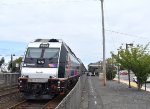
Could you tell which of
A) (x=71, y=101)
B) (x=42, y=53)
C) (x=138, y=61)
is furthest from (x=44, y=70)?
(x=138, y=61)

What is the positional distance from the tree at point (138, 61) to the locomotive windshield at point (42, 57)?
43.4 ft

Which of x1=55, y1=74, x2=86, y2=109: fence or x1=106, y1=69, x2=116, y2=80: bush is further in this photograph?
x1=106, y1=69, x2=116, y2=80: bush

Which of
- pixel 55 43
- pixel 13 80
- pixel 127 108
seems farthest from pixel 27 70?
pixel 13 80

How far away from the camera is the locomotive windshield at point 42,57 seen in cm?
2608

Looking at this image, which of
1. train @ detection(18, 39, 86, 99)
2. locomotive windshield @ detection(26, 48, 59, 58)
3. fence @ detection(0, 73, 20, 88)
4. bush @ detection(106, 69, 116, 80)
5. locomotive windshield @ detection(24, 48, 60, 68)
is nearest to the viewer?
train @ detection(18, 39, 86, 99)

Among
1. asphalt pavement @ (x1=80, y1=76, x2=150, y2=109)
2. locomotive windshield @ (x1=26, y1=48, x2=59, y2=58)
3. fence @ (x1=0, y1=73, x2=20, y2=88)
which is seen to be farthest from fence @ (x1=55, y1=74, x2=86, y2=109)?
fence @ (x1=0, y1=73, x2=20, y2=88)

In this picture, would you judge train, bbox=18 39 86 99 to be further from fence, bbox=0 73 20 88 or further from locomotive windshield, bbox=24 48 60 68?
fence, bbox=0 73 20 88

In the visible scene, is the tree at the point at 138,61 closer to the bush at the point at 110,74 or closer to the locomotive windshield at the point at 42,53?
the locomotive windshield at the point at 42,53

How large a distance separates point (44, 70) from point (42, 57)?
1.22 meters

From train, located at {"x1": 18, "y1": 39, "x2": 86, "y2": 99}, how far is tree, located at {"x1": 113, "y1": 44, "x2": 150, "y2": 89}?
12.1 meters

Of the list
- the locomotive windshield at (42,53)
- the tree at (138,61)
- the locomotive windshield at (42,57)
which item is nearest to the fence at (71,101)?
the locomotive windshield at (42,57)

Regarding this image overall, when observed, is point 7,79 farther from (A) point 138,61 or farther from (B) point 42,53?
(B) point 42,53

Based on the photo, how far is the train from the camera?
2503 cm

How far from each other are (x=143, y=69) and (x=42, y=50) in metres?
13.9
